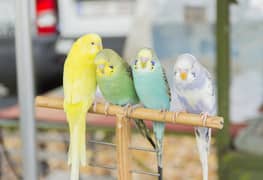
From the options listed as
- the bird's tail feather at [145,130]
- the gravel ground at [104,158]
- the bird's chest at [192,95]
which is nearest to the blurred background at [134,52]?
the gravel ground at [104,158]

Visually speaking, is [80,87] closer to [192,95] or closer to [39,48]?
[192,95]

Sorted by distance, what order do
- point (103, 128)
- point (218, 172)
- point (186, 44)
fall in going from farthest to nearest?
point (186, 44) < point (103, 128) < point (218, 172)

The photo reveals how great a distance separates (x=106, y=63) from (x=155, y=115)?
0.14m

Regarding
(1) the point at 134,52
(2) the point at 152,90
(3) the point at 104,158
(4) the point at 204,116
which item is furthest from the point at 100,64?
(3) the point at 104,158

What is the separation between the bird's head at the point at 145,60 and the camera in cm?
106

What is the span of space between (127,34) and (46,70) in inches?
25.5

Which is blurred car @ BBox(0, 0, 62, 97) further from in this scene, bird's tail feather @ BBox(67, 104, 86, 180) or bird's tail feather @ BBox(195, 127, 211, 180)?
bird's tail feather @ BBox(195, 127, 211, 180)

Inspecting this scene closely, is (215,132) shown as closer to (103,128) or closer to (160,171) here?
(103,128)

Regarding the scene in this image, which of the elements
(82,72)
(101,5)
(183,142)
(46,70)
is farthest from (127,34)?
(82,72)

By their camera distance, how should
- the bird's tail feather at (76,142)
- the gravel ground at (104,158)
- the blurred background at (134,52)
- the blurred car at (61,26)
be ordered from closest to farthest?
1. the bird's tail feather at (76,142)
2. the blurred background at (134,52)
3. the gravel ground at (104,158)
4. the blurred car at (61,26)

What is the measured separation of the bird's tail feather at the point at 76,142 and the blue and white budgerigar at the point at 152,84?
5.1 inches

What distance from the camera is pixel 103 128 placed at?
8.87 feet

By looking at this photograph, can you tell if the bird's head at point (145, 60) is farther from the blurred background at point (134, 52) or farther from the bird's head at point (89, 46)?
the blurred background at point (134, 52)

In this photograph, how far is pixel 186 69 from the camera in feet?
3.36
